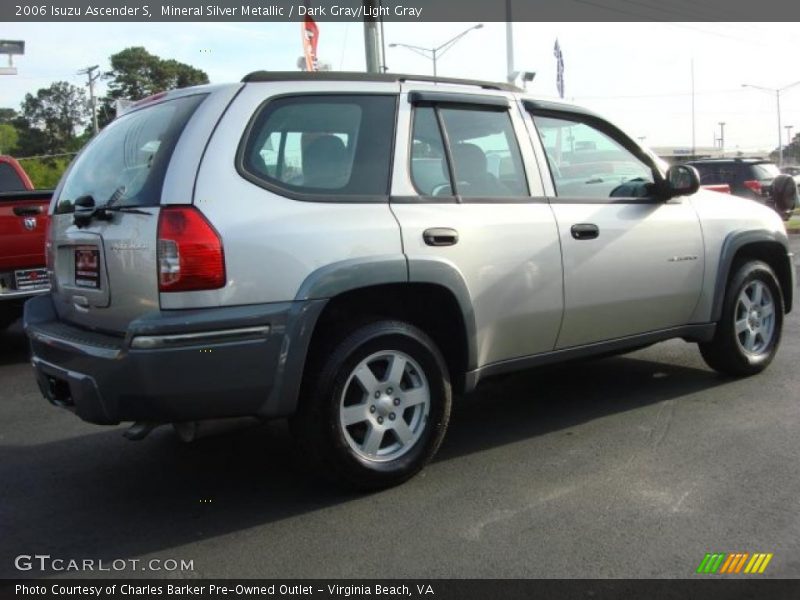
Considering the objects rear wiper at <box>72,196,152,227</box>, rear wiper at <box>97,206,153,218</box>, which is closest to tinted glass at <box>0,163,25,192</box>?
rear wiper at <box>72,196,152,227</box>

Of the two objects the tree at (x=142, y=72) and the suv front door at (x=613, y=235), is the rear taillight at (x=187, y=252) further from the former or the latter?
the tree at (x=142, y=72)

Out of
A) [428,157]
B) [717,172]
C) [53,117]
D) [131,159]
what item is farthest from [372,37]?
[53,117]

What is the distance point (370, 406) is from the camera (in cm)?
358

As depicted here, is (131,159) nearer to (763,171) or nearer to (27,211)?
(27,211)

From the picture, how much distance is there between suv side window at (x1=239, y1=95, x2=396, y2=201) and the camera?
132 inches

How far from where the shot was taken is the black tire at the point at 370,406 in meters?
3.42

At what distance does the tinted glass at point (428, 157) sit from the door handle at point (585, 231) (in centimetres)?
82

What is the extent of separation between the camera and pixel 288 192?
3338mm

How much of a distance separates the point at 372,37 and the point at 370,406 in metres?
11.9

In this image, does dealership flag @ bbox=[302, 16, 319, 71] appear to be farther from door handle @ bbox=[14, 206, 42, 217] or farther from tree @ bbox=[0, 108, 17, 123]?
tree @ bbox=[0, 108, 17, 123]

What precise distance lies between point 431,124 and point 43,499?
105 inches

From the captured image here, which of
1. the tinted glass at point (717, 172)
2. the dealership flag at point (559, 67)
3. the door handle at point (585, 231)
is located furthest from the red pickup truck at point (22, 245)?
the dealership flag at point (559, 67)
